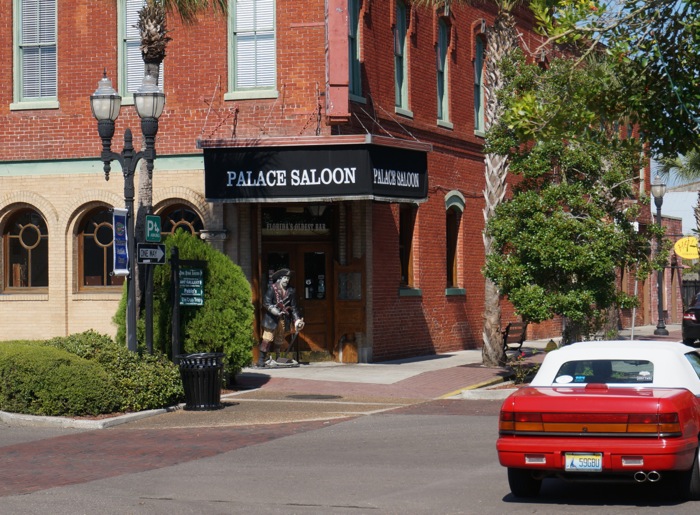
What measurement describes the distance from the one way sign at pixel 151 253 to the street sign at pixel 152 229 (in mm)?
141

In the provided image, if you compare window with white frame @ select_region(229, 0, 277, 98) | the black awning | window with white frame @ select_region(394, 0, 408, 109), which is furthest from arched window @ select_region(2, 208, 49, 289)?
window with white frame @ select_region(394, 0, 408, 109)

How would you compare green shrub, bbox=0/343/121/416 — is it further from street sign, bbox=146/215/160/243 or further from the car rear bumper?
the car rear bumper

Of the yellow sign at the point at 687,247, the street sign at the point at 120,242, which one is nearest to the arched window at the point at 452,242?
the street sign at the point at 120,242

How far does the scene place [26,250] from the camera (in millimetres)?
26891

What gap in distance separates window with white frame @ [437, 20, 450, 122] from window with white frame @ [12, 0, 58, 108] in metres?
9.52

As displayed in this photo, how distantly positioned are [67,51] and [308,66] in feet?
17.6

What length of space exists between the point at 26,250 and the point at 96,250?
5.43 ft

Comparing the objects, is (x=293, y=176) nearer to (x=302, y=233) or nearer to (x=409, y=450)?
(x=302, y=233)

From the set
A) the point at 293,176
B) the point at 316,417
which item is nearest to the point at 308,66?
the point at 293,176

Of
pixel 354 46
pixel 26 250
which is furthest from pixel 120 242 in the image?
pixel 354 46

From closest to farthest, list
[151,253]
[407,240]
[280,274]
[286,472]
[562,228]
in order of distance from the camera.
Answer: [286,472]
[151,253]
[562,228]
[280,274]
[407,240]

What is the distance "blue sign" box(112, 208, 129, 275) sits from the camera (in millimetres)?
18984

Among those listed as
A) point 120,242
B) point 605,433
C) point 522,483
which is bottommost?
point 522,483

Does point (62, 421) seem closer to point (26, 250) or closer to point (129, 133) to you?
point (129, 133)
